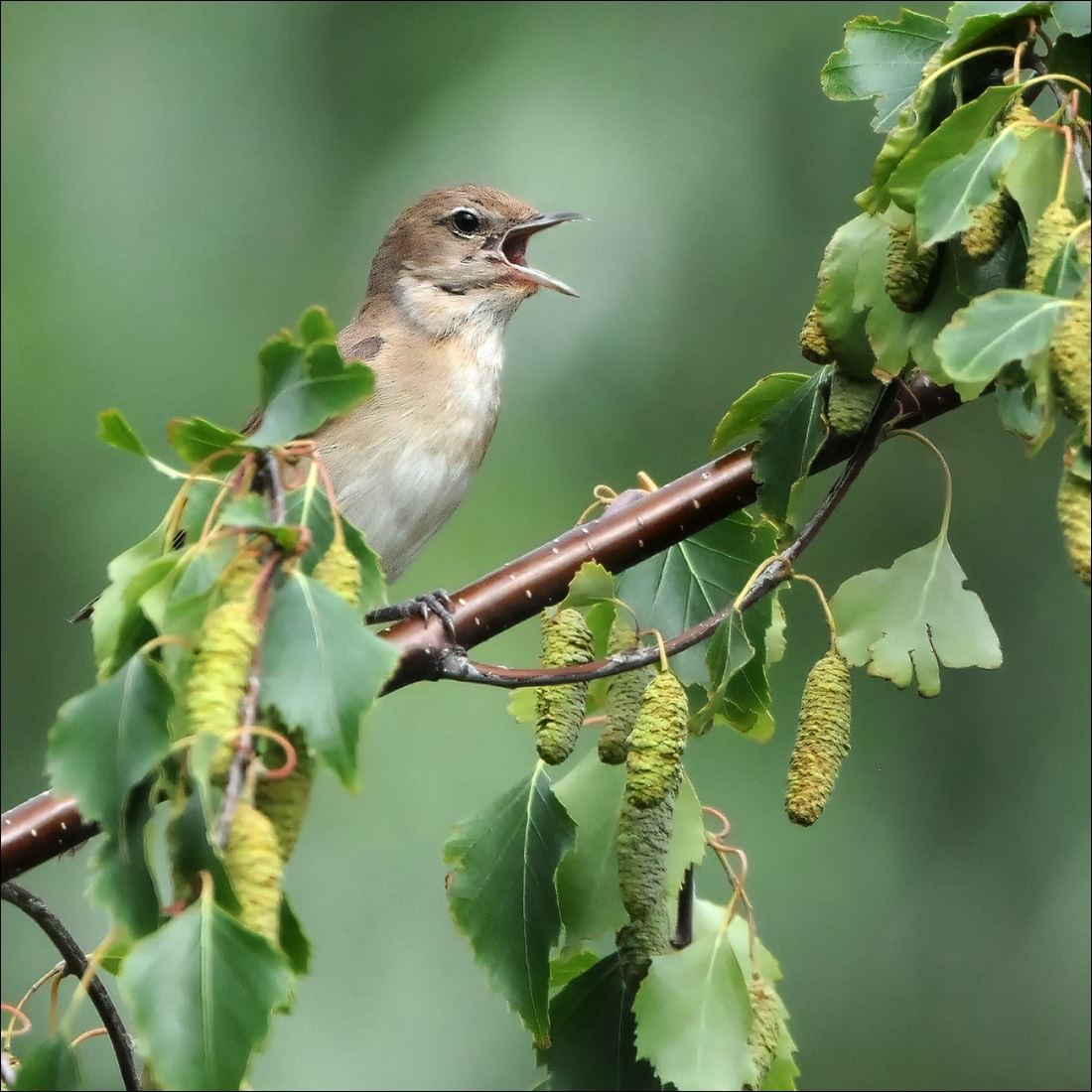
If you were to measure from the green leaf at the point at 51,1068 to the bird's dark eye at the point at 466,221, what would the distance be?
3423 millimetres

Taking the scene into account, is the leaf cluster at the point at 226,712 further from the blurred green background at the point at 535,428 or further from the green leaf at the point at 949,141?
the blurred green background at the point at 535,428

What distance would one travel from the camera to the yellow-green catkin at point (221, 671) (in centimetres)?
147

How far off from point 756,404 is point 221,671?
4.05 feet

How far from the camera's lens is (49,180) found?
263 inches

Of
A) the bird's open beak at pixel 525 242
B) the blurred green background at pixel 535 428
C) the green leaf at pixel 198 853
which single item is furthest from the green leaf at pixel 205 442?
the blurred green background at pixel 535 428

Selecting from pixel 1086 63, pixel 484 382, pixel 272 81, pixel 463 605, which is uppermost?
pixel 272 81

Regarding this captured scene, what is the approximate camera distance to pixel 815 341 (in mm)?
2359

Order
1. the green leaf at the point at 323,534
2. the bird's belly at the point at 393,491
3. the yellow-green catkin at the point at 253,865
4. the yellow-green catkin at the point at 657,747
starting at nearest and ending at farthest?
the yellow-green catkin at the point at 253,865 → the green leaf at the point at 323,534 → the yellow-green catkin at the point at 657,747 → the bird's belly at the point at 393,491

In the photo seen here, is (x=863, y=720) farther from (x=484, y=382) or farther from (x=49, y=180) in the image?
(x=49, y=180)

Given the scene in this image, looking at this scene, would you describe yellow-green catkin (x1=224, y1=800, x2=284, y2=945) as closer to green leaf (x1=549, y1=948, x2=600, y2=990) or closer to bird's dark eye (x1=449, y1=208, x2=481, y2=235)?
green leaf (x1=549, y1=948, x2=600, y2=990)

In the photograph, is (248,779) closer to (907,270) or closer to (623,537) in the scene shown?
(907,270)

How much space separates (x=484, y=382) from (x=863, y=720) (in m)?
2.38

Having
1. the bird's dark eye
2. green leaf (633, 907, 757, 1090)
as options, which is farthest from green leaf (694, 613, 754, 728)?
the bird's dark eye

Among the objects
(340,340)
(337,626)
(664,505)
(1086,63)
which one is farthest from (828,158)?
(337,626)
